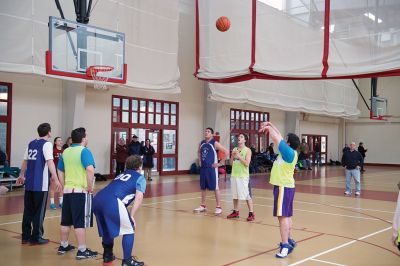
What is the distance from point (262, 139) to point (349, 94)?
28.8 feet

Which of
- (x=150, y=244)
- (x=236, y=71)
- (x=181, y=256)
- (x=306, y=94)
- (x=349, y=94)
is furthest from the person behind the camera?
(x=349, y=94)

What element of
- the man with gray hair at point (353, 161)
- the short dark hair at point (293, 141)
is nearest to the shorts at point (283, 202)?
the short dark hair at point (293, 141)

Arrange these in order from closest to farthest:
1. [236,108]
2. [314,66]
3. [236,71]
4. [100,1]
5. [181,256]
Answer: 1. [181,256]
2. [314,66]
3. [236,71]
4. [100,1]
5. [236,108]

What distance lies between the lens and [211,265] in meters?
5.42

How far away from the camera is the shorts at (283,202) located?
5.79 m

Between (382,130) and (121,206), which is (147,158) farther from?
(382,130)

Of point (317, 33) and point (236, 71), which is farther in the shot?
point (236, 71)

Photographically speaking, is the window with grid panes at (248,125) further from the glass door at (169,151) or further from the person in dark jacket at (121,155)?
the person in dark jacket at (121,155)

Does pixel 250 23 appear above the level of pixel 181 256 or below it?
above

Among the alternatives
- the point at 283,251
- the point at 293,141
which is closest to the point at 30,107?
the point at 293,141

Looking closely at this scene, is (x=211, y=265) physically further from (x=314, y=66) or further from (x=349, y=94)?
(x=349, y=94)

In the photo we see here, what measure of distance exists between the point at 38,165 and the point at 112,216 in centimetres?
200

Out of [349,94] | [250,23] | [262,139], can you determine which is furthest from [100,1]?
[349,94]

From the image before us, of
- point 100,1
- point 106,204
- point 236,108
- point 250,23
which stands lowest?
point 106,204
